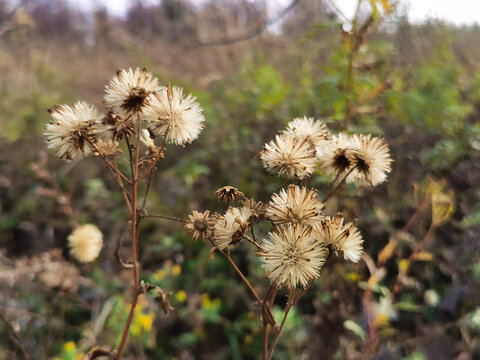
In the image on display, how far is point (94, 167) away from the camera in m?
3.47

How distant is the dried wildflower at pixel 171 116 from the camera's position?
926 millimetres

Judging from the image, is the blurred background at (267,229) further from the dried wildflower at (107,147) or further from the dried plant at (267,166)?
the dried wildflower at (107,147)

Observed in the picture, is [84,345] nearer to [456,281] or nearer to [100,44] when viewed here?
[456,281]

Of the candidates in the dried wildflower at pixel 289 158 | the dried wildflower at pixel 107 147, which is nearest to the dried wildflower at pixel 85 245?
the dried wildflower at pixel 107 147

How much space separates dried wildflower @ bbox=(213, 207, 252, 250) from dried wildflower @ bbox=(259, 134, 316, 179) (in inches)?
6.3

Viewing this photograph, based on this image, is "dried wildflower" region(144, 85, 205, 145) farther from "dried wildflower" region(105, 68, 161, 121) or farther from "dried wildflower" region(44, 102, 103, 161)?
"dried wildflower" region(44, 102, 103, 161)

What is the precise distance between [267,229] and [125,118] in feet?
4.98

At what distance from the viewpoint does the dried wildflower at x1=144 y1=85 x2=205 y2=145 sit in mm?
926

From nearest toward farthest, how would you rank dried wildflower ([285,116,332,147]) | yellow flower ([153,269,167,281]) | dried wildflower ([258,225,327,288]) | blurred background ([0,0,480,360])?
1. dried wildflower ([258,225,327,288])
2. dried wildflower ([285,116,332,147])
3. blurred background ([0,0,480,360])
4. yellow flower ([153,269,167,281])

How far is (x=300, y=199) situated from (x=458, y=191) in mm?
1959

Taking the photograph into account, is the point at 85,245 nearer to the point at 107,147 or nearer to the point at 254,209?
the point at 107,147

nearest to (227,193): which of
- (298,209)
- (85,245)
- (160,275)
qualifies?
(298,209)

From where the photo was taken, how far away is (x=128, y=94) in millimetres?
912

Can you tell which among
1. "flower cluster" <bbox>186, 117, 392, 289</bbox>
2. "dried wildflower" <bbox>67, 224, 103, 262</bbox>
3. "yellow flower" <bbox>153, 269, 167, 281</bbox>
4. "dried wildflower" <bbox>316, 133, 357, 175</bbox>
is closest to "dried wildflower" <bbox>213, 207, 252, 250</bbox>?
"flower cluster" <bbox>186, 117, 392, 289</bbox>
